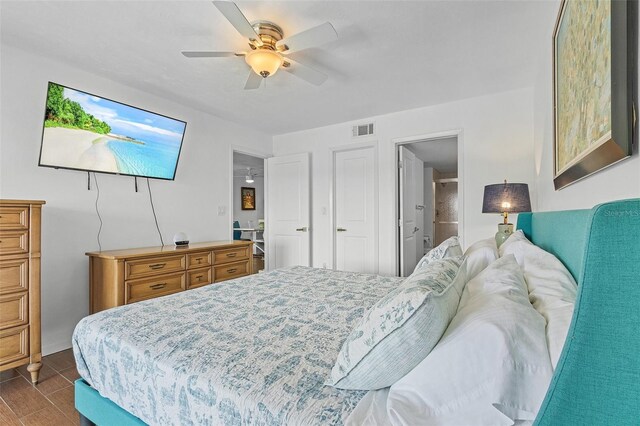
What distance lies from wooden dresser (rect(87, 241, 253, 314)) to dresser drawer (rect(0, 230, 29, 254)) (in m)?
0.57

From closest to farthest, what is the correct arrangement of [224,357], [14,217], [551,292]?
[551,292]
[224,357]
[14,217]

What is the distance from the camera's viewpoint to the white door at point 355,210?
423cm

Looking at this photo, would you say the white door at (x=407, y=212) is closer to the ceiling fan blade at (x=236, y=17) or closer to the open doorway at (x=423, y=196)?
the open doorway at (x=423, y=196)

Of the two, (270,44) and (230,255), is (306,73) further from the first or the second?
(230,255)

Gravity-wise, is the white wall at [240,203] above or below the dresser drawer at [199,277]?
above

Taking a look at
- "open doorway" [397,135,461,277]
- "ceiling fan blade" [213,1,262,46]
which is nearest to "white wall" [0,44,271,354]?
"ceiling fan blade" [213,1,262,46]

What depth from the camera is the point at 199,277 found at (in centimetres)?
325

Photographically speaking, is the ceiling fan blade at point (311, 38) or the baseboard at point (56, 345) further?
the baseboard at point (56, 345)

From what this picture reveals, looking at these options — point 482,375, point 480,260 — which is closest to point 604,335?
point 482,375

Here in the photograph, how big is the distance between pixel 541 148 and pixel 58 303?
437cm

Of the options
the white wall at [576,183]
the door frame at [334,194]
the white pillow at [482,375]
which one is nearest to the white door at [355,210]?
the door frame at [334,194]

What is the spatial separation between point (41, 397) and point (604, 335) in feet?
9.65

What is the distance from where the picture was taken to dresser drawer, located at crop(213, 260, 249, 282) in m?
3.46

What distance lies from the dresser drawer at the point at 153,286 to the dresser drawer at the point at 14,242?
0.75m
